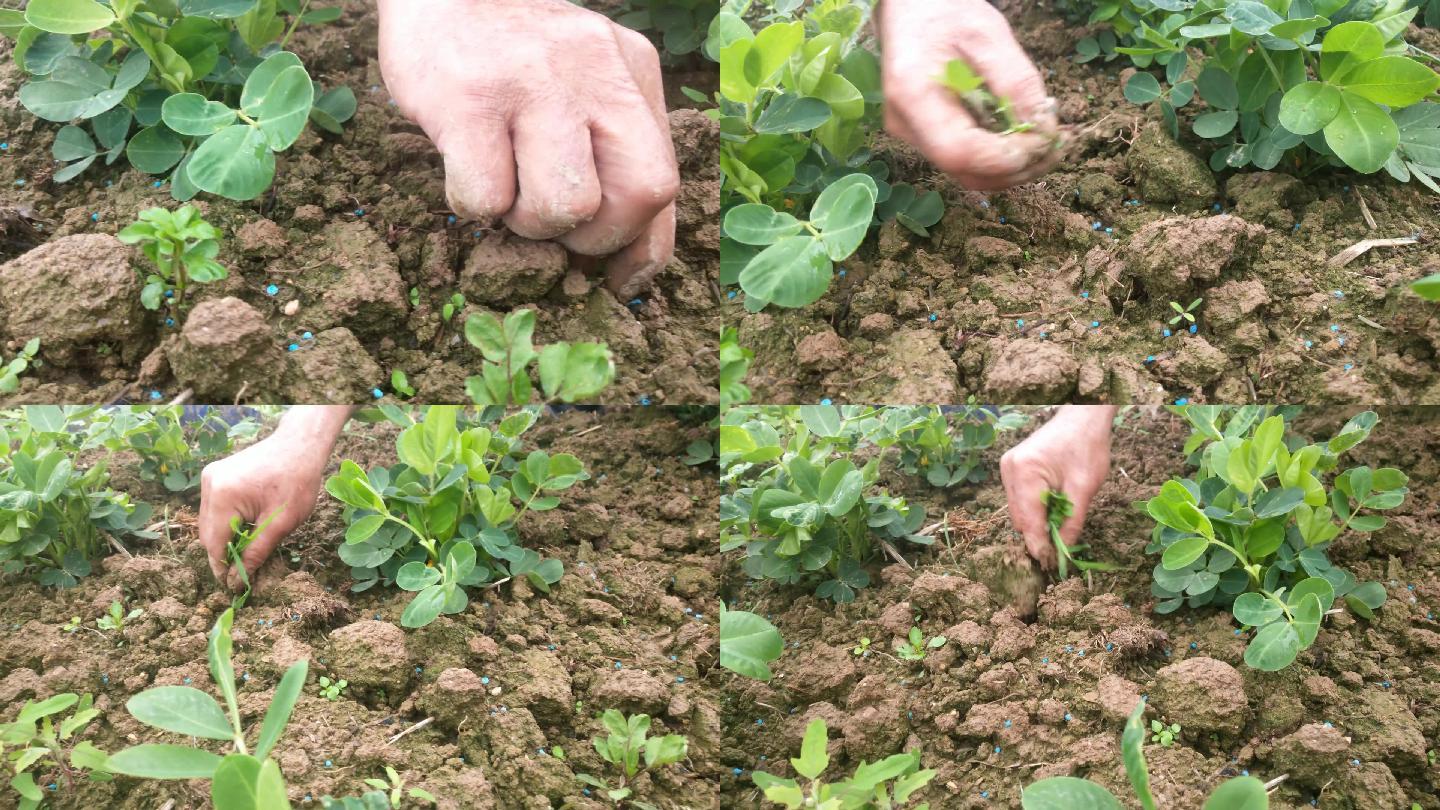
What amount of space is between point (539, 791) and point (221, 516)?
448 mm

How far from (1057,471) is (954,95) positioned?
463 millimetres

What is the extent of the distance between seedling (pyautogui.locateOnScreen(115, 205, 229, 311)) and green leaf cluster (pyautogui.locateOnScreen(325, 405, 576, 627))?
242mm

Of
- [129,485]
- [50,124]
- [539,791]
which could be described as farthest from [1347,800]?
[50,124]

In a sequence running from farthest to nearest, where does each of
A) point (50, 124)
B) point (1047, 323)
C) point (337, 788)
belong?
point (50, 124) < point (1047, 323) < point (337, 788)

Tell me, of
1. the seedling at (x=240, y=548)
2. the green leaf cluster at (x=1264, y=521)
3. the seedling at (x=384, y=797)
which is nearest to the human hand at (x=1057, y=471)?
the green leaf cluster at (x=1264, y=521)

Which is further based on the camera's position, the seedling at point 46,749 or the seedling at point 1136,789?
the seedling at point 46,749

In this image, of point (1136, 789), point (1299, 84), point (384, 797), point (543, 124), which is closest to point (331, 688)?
point (384, 797)

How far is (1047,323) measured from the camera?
107 cm

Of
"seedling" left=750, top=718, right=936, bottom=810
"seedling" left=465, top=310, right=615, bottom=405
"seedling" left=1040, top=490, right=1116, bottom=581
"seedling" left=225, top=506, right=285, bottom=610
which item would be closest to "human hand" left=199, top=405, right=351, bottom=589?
"seedling" left=225, top=506, right=285, bottom=610

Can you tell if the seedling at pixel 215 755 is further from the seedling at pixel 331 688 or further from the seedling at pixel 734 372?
the seedling at pixel 734 372

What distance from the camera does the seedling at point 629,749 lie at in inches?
36.1

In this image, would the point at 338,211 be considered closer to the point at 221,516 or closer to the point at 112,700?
the point at 221,516

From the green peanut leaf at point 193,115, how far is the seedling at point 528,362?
36 cm

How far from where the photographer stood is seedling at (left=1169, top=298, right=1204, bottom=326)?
1.05 m
